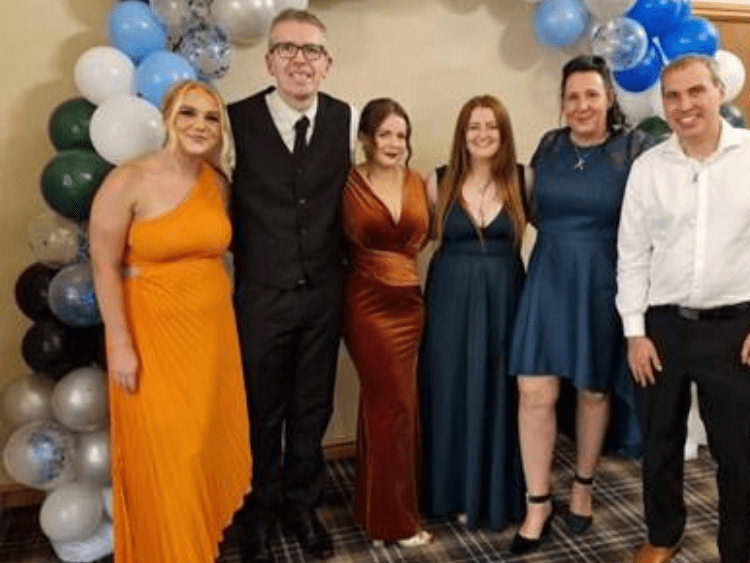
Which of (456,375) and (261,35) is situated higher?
(261,35)

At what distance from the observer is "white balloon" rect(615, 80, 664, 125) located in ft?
9.22

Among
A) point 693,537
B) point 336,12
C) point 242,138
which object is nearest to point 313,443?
point 242,138

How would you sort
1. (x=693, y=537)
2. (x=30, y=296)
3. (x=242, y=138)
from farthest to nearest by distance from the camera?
1. (x=693, y=537)
2. (x=30, y=296)
3. (x=242, y=138)

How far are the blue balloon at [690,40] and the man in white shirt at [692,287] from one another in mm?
924

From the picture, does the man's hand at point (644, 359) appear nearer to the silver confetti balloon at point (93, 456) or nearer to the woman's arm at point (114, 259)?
the woman's arm at point (114, 259)

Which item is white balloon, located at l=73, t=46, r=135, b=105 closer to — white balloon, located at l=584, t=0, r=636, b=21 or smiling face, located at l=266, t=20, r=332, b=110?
smiling face, located at l=266, t=20, r=332, b=110

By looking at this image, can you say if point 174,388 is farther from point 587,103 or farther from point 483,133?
point 587,103

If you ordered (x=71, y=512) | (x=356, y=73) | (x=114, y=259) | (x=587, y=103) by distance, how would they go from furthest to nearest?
(x=356, y=73) → (x=71, y=512) → (x=587, y=103) → (x=114, y=259)

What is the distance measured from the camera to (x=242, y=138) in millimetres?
2096

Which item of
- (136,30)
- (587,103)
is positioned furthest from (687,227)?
(136,30)

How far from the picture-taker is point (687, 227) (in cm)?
198

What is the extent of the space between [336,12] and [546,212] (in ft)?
4.18

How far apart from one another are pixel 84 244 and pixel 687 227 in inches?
70.5

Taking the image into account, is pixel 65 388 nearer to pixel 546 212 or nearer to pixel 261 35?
pixel 261 35
